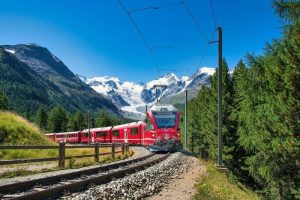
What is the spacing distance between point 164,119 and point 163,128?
2.89 feet

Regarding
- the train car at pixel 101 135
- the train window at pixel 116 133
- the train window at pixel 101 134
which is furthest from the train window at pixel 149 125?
the train window at pixel 101 134

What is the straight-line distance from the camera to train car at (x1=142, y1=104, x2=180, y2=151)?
34.2 m

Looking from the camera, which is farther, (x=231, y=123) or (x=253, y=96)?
(x=231, y=123)

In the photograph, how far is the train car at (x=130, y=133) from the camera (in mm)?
46519

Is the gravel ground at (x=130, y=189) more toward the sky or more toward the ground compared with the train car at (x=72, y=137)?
more toward the sky

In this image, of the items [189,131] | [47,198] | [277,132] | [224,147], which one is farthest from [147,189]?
[189,131]

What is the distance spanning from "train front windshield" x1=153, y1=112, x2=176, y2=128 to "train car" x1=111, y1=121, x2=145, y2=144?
21.4ft

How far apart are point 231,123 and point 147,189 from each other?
2290 cm

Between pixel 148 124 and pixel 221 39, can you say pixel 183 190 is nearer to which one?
pixel 221 39

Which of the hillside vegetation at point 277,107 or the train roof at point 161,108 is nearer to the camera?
the hillside vegetation at point 277,107

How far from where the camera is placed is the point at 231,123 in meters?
33.4

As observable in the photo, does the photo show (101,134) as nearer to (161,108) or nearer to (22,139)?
(161,108)

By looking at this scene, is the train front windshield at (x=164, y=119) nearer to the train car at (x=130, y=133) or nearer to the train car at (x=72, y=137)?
the train car at (x=130, y=133)

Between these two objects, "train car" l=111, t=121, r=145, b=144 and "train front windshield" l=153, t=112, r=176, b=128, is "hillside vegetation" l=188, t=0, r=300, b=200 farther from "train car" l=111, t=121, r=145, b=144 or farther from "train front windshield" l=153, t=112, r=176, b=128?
"train car" l=111, t=121, r=145, b=144
